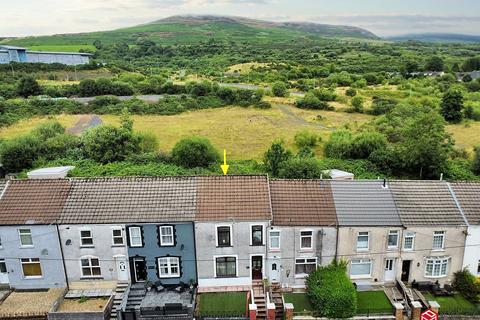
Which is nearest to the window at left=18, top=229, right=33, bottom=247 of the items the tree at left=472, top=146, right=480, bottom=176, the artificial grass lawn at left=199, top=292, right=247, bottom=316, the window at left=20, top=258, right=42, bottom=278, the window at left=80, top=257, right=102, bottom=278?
the window at left=20, top=258, right=42, bottom=278

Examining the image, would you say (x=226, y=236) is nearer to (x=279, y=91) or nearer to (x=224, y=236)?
(x=224, y=236)

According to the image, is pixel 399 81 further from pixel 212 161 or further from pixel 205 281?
pixel 205 281

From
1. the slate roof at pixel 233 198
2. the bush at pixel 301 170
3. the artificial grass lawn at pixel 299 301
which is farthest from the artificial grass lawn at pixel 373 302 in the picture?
the bush at pixel 301 170

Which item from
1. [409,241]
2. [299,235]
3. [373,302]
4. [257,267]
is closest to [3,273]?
[257,267]

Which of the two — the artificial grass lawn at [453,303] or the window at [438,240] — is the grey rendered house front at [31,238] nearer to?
the artificial grass lawn at [453,303]

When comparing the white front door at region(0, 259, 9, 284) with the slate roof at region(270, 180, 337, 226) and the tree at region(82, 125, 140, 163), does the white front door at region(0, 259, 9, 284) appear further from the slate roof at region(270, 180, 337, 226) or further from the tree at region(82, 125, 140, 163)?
the tree at region(82, 125, 140, 163)
